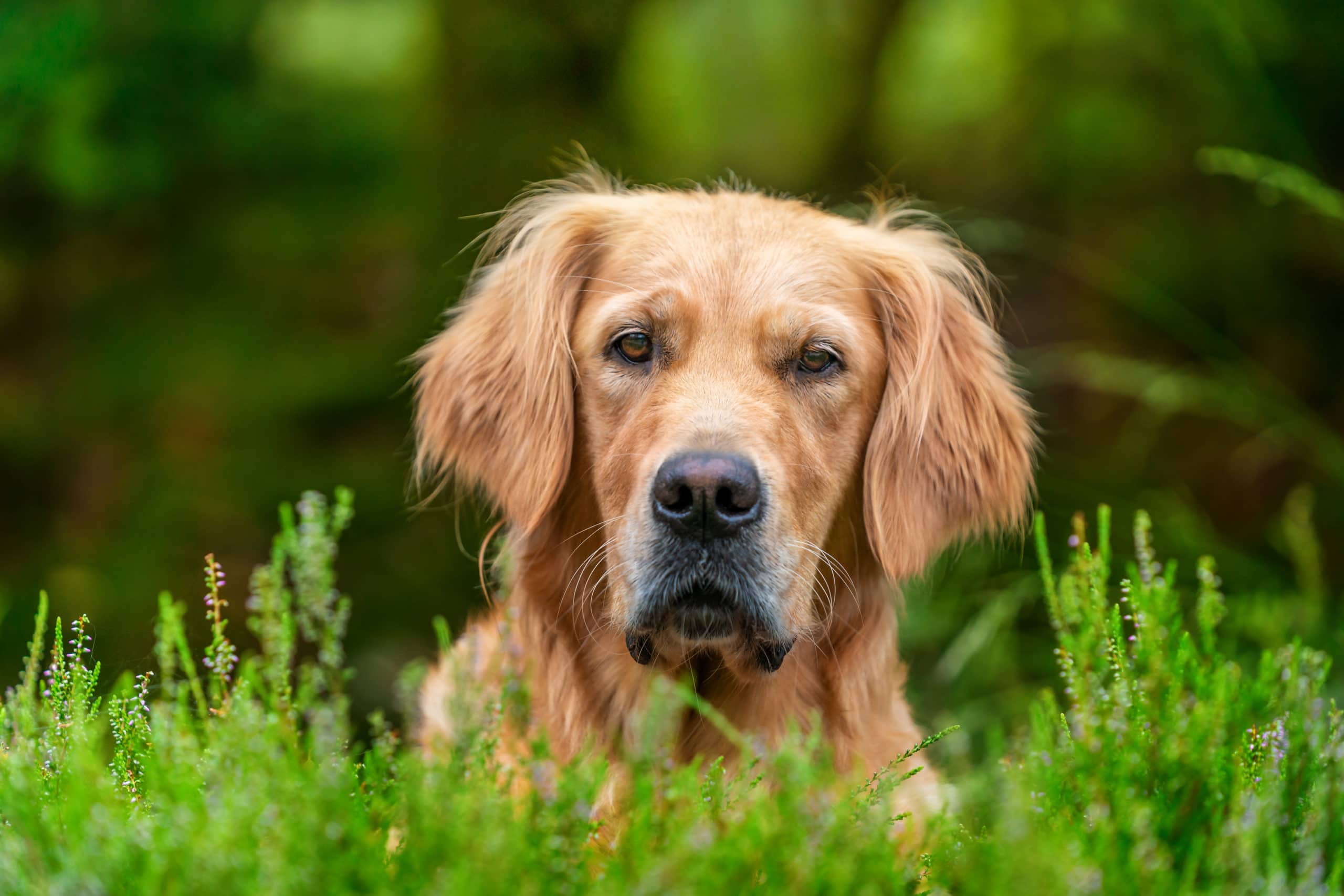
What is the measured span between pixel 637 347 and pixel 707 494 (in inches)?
21.7

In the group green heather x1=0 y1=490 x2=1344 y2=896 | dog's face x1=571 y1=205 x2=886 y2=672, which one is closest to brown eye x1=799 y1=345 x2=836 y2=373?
dog's face x1=571 y1=205 x2=886 y2=672

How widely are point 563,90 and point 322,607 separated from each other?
527cm

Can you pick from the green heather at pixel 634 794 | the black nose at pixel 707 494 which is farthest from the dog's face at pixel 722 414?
the green heather at pixel 634 794

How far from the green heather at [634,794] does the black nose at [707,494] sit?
0.55 meters

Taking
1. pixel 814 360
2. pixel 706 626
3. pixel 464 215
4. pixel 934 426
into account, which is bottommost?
pixel 706 626

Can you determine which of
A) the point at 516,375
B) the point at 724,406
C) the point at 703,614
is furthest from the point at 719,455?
the point at 516,375

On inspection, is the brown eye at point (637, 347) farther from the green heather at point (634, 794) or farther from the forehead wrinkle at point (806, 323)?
the green heather at point (634, 794)

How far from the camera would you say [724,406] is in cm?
253

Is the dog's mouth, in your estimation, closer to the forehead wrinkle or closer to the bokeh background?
the forehead wrinkle

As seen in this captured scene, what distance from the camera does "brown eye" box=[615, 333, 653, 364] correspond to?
9.04 feet

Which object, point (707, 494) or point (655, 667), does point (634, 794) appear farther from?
point (655, 667)

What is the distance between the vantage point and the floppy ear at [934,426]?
9.34 ft

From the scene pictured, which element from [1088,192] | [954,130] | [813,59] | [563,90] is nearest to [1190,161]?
[1088,192]

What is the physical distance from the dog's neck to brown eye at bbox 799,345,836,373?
0.35m
